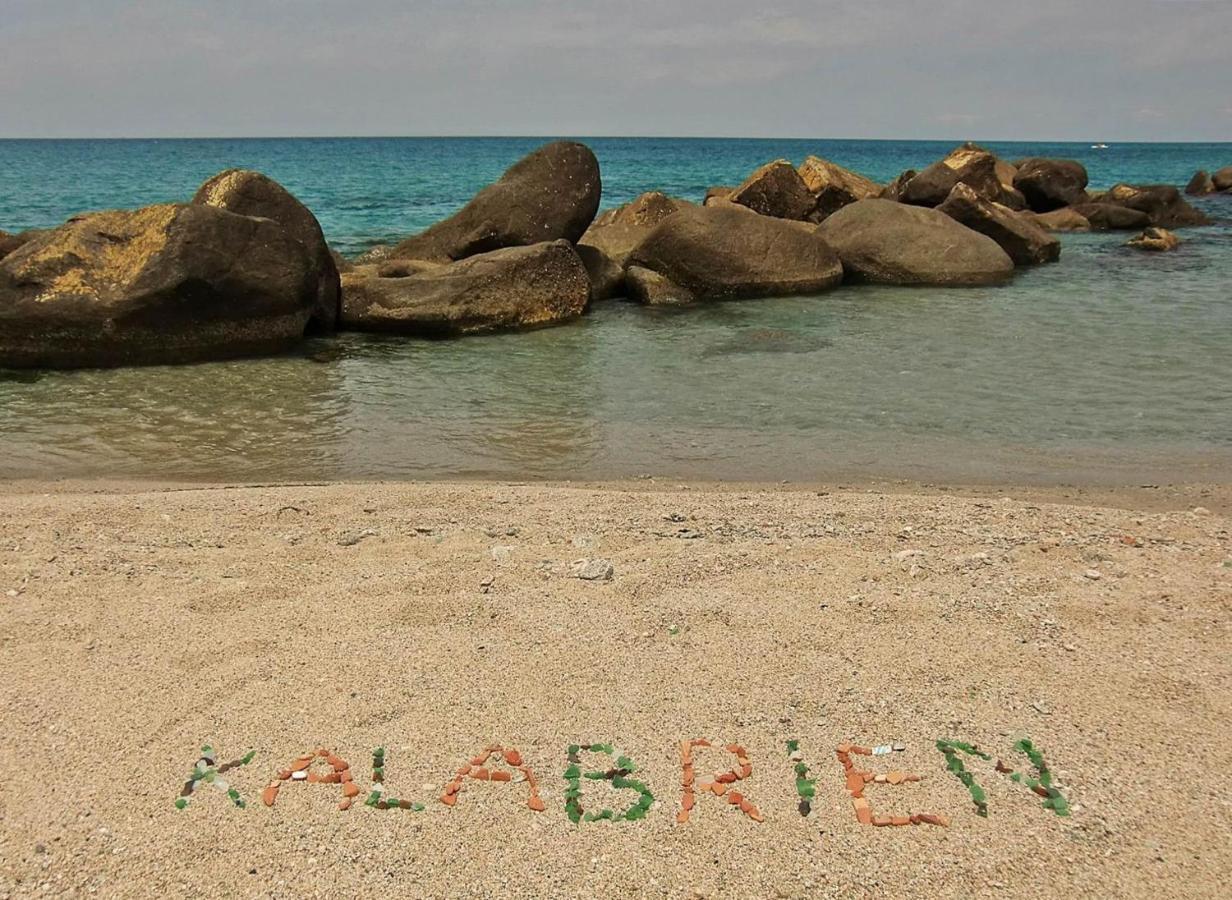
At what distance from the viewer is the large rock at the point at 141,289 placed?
8.93 meters

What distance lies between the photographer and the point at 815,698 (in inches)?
128

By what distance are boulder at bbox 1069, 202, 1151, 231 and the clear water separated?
10.7 metres

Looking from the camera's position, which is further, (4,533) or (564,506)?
(564,506)

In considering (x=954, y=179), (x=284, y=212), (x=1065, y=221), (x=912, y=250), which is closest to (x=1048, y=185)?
(x=1065, y=221)

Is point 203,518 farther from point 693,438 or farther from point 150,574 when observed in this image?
point 693,438

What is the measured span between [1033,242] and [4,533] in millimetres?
15295

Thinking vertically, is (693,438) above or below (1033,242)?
below

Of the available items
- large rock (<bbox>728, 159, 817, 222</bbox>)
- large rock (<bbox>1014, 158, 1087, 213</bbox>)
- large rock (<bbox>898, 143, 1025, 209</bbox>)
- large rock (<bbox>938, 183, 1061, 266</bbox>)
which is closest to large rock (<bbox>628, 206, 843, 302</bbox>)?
large rock (<bbox>938, 183, 1061, 266</bbox>)

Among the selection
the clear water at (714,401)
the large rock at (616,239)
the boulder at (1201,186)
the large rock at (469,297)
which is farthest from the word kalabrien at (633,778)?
the boulder at (1201,186)

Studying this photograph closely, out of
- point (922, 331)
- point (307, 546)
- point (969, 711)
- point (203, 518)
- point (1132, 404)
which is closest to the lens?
point (969, 711)

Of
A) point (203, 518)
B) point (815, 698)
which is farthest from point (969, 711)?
point (203, 518)

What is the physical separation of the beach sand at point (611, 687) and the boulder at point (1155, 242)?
1479cm

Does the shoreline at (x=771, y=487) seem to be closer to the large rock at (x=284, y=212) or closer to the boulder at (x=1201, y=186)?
the large rock at (x=284, y=212)

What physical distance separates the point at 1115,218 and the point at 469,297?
17675 millimetres
